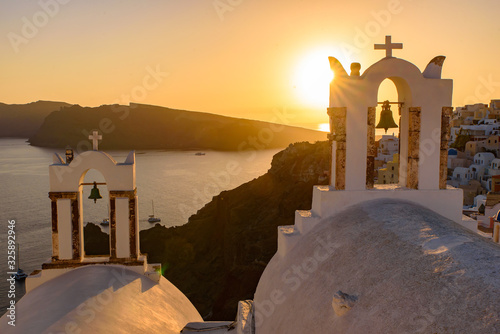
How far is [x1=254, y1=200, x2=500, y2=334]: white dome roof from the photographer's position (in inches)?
123

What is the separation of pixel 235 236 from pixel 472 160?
38790mm

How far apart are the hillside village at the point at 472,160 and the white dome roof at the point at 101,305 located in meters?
30.3

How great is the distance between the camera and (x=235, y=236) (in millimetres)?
31922

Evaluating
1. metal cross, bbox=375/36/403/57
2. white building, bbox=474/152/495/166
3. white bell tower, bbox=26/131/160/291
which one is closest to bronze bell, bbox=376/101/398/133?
metal cross, bbox=375/36/403/57

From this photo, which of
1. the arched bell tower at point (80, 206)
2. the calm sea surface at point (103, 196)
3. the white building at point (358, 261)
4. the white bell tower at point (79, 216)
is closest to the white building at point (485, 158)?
the calm sea surface at point (103, 196)

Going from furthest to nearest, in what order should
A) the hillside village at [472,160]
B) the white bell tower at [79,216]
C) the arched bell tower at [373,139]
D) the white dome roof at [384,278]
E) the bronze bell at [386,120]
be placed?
the hillside village at [472,160] < the white bell tower at [79,216] < the bronze bell at [386,120] < the arched bell tower at [373,139] < the white dome roof at [384,278]

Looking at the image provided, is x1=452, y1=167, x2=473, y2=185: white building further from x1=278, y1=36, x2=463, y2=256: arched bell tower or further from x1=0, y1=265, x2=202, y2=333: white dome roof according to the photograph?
x1=0, y1=265, x2=202, y2=333: white dome roof

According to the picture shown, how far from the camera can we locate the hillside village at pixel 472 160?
4222 cm

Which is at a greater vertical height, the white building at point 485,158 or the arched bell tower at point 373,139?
the arched bell tower at point 373,139

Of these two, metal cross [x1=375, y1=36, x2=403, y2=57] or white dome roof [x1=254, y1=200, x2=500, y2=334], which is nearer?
white dome roof [x1=254, y1=200, x2=500, y2=334]

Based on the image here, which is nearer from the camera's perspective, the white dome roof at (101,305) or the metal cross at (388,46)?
the white dome roof at (101,305)

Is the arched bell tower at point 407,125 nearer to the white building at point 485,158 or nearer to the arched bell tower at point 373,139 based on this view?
the arched bell tower at point 373,139

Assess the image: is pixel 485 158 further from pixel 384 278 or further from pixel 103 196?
pixel 103 196

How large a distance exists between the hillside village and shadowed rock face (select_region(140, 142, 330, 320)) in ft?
28.8
